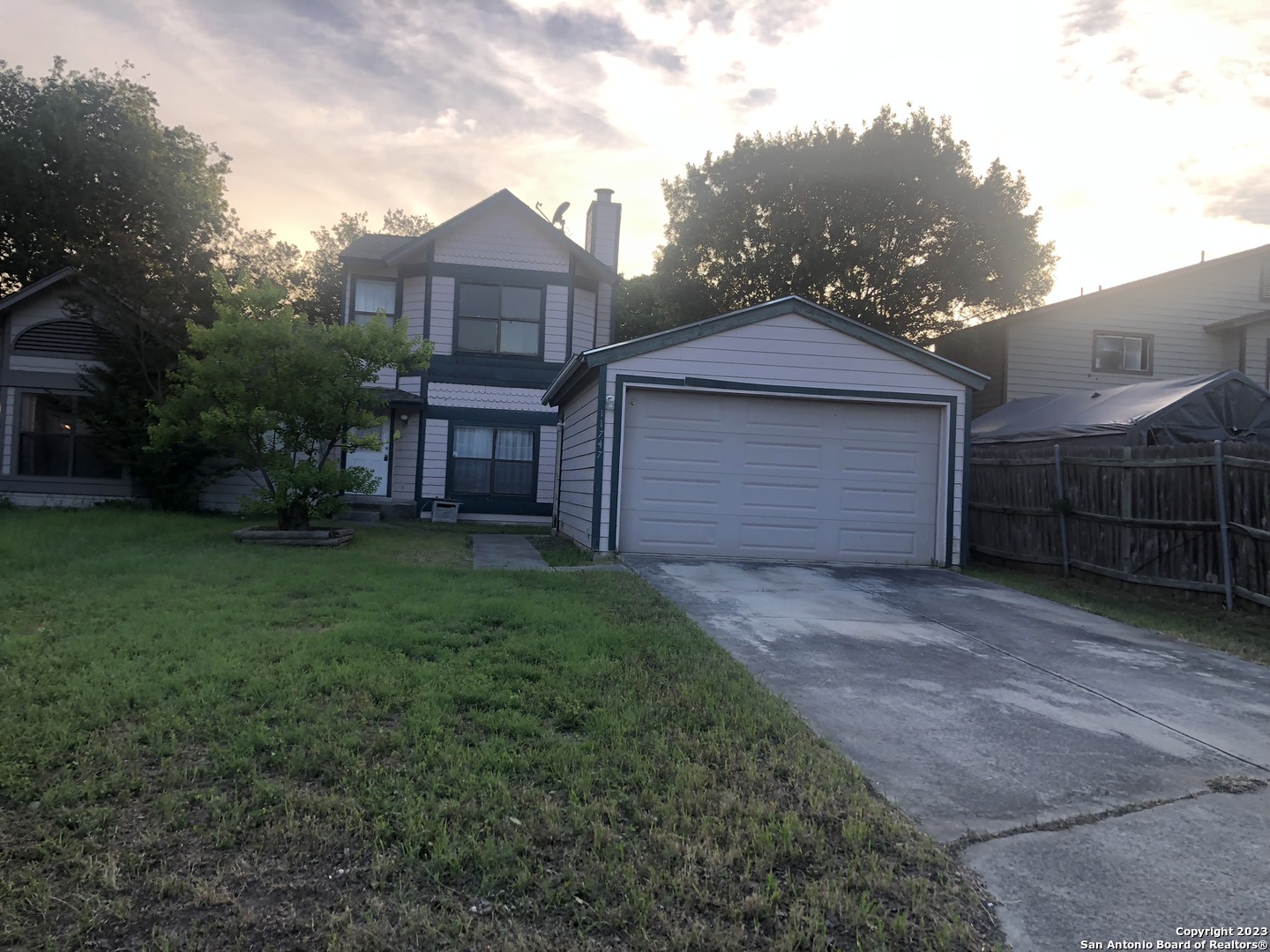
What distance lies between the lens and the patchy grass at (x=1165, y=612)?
677cm

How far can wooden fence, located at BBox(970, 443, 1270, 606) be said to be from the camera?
313 inches

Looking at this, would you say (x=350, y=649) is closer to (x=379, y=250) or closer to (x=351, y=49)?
(x=351, y=49)

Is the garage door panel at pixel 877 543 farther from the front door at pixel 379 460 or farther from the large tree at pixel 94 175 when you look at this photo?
the large tree at pixel 94 175

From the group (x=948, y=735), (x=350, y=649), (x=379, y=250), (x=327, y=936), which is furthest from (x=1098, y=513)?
(x=379, y=250)

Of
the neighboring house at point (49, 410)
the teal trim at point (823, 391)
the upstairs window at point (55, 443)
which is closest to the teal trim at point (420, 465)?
the neighboring house at point (49, 410)

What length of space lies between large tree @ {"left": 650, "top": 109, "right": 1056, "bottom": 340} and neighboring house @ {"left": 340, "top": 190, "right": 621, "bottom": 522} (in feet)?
37.9

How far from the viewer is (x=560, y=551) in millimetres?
11414

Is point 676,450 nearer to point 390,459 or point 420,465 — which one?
point 420,465

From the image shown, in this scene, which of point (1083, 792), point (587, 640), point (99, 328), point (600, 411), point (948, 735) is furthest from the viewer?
point (99, 328)

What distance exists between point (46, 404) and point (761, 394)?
47.7 feet

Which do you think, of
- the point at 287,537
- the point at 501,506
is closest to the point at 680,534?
the point at 287,537

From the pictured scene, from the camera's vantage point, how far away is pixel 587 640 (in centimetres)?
560

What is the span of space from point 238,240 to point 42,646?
30.5 meters

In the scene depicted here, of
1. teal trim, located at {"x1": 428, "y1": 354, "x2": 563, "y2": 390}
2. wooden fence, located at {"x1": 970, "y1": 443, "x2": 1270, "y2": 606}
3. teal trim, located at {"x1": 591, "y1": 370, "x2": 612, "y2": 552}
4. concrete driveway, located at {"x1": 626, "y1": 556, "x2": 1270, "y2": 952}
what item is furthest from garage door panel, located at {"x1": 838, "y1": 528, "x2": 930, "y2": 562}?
teal trim, located at {"x1": 428, "y1": 354, "x2": 563, "y2": 390}
